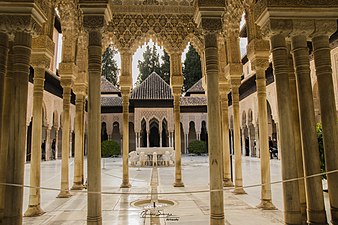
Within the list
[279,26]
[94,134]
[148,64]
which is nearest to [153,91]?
[148,64]

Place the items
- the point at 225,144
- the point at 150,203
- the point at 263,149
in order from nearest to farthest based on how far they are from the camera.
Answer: the point at 263,149
the point at 150,203
the point at 225,144

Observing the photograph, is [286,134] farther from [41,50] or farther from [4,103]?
[41,50]

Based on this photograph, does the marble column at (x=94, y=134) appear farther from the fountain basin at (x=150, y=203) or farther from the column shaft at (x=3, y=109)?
the fountain basin at (x=150, y=203)

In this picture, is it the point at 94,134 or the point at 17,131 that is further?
the point at 94,134

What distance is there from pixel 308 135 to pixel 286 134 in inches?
13.4

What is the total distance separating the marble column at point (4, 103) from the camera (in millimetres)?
3662

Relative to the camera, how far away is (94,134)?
381cm

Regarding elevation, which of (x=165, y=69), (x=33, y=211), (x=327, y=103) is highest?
(x=165, y=69)

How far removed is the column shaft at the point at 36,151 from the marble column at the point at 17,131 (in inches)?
78.5

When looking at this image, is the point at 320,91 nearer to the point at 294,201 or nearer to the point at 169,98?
the point at 294,201

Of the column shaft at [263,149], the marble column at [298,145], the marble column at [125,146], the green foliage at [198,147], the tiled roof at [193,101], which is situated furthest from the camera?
the tiled roof at [193,101]

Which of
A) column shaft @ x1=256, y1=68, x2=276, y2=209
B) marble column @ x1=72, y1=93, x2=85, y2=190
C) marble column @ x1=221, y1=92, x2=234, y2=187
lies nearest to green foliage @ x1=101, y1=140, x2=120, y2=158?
marble column @ x1=72, y1=93, x2=85, y2=190

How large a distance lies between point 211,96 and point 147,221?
234 cm

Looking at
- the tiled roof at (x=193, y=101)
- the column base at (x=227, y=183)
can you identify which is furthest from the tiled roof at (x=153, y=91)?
the column base at (x=227, y=183)
